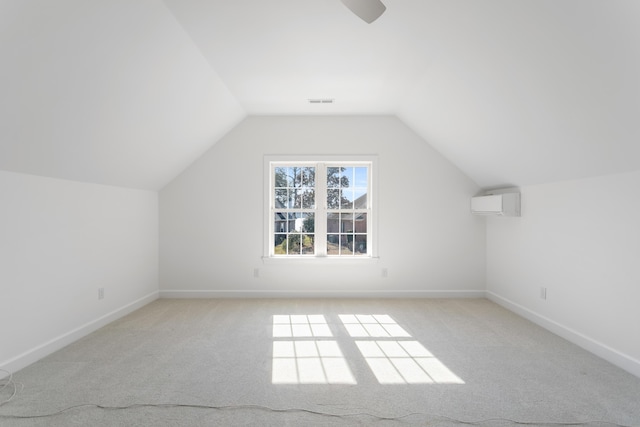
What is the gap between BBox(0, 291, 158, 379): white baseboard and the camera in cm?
267

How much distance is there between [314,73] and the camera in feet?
11.7

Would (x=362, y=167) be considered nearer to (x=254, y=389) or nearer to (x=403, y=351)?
(x=403, y=351)

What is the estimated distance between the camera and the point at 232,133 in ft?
16.5

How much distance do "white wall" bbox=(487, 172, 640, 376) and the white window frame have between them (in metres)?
1.71

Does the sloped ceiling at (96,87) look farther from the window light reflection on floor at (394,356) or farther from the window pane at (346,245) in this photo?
the window light reflection on floor at (394,356)

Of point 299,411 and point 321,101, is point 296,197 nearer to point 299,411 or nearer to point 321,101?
point 321,101

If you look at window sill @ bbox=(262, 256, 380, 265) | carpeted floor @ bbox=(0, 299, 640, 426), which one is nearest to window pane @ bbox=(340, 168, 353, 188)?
window sill @ bbox=(262, 256, 380, 265)

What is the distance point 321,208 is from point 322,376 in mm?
2834

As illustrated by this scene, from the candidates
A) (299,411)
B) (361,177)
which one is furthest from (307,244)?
(299,411)

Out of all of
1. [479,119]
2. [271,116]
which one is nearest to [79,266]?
[271,116]

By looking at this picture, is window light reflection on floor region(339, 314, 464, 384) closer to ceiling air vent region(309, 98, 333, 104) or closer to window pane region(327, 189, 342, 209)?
window pane region(327, 189, 342, 209)

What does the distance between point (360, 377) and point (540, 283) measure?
240 centimetres

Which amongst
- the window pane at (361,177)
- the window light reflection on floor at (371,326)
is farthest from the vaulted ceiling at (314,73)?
the window light reflection on floor at (371,326)

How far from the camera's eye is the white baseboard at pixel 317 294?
4984mm
